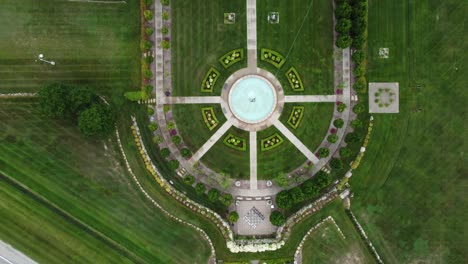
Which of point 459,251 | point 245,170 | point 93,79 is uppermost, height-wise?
point 93,79

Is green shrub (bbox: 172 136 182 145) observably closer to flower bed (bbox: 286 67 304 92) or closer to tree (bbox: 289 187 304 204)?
tree (bbox: 289 187 304 204)

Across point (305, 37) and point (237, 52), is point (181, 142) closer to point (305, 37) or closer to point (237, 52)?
point (237, 52)

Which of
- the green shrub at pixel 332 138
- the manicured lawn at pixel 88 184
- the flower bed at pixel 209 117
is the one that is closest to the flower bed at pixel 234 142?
the flower bed at pixel 209 117

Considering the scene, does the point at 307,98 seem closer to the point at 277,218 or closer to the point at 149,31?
the point at 277,218

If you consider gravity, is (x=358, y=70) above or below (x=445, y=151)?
above

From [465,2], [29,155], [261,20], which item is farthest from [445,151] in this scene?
[29,155]
